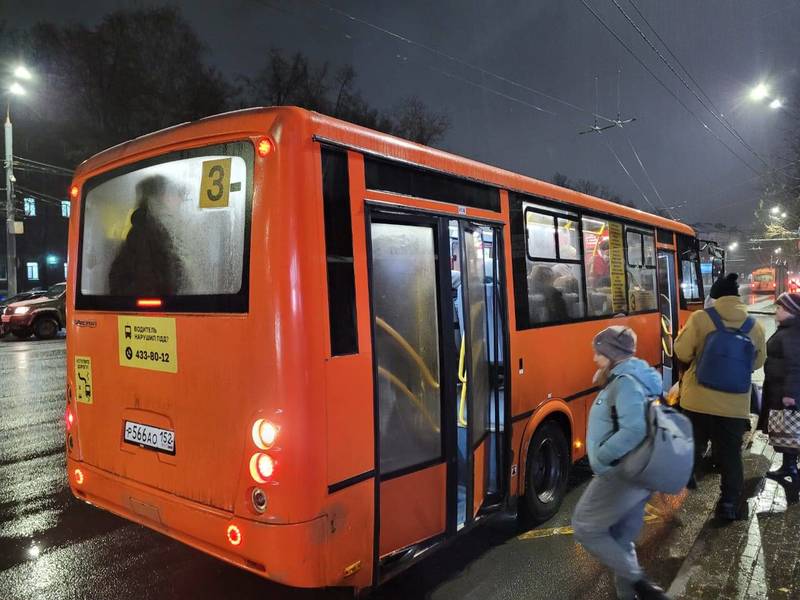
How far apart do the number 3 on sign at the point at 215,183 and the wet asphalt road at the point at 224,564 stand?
2.58 metres

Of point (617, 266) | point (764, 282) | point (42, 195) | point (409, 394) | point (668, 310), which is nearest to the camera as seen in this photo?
point (409, 394)

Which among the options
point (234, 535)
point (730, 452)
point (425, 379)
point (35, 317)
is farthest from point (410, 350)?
point (35, 317)

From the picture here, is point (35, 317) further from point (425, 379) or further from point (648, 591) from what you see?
point (648, 591)

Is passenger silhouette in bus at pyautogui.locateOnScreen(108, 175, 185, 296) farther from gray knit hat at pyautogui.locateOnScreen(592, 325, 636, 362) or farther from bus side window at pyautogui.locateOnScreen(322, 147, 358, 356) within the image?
gray knit hat at pyautogui.locateOnScreen(592, 325, 636, 362)

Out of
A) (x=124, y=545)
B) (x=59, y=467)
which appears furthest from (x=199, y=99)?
(x=124, y=545)

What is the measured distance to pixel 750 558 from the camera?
13.5 ft

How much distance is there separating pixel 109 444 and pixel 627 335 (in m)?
3.34

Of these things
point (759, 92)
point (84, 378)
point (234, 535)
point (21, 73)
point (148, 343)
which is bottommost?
point (234, 535)

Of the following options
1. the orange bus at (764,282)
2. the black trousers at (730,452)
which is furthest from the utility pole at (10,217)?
the orange bus at (764,282)

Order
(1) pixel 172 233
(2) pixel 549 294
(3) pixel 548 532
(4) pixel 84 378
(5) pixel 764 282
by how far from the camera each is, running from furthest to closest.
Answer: (5) pixel 764 282 < (2) pixel 549 294 < (3) pixel 548 532 < (4) pixel 84 378 < (1) pixel 172 233

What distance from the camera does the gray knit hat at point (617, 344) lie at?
3.28 metres

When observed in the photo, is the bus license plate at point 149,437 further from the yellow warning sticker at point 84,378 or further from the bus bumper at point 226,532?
the yellow warning sticker at point 84,378

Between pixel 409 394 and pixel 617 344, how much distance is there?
4.18ft

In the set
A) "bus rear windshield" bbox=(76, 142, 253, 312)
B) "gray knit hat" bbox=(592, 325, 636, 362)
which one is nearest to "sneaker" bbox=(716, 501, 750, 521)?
"gray knit hat" bbox=(592, 325, 636, 362)
